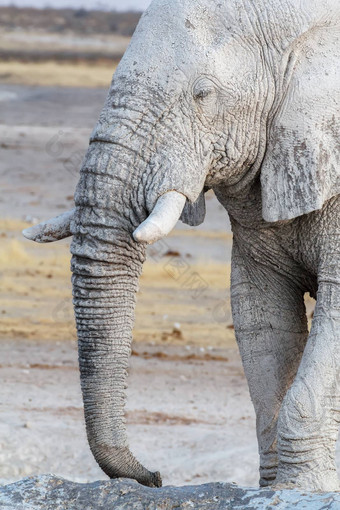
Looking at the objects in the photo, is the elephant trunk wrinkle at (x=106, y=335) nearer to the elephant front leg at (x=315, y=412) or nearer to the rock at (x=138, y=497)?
the rock at (x=138, y=497)

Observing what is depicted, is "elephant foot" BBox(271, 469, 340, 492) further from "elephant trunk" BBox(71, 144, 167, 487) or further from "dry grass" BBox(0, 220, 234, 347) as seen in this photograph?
"dry grass" BBox(0, 220, 234, 347)

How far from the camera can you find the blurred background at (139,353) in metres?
6.02

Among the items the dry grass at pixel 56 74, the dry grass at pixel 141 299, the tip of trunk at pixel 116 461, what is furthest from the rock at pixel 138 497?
the dry grass at pixel 56 74

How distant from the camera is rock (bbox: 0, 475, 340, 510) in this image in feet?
12.1

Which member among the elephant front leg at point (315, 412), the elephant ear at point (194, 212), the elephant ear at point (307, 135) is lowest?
the elephant front leg at point (315, 412)

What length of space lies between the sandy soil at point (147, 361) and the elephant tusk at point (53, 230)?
153 centimetres

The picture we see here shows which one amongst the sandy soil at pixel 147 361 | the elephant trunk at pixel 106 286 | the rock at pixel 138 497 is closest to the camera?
the rock at pixel 138 497

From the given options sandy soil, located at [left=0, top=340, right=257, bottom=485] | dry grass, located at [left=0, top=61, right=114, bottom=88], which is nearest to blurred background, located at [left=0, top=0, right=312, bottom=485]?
sandy soil, located at [left=0, top=340, right=257, bottom=485]

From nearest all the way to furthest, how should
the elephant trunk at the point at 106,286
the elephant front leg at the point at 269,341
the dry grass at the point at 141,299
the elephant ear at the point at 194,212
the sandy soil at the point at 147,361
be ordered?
the elephant trunk at the point at 106,286, the elephant ear at the point at 194,212, the elephant front leg at the point at 269,341, the sandy soil at the point at 147,361, the dry grass at the point at 141,299

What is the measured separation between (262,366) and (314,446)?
24.3 inches

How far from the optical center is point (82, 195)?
3.97 meters

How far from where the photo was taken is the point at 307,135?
13.6 ft

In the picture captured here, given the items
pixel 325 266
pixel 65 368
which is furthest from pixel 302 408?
pixel 65 368

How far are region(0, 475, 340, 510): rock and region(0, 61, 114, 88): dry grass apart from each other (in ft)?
79.3
